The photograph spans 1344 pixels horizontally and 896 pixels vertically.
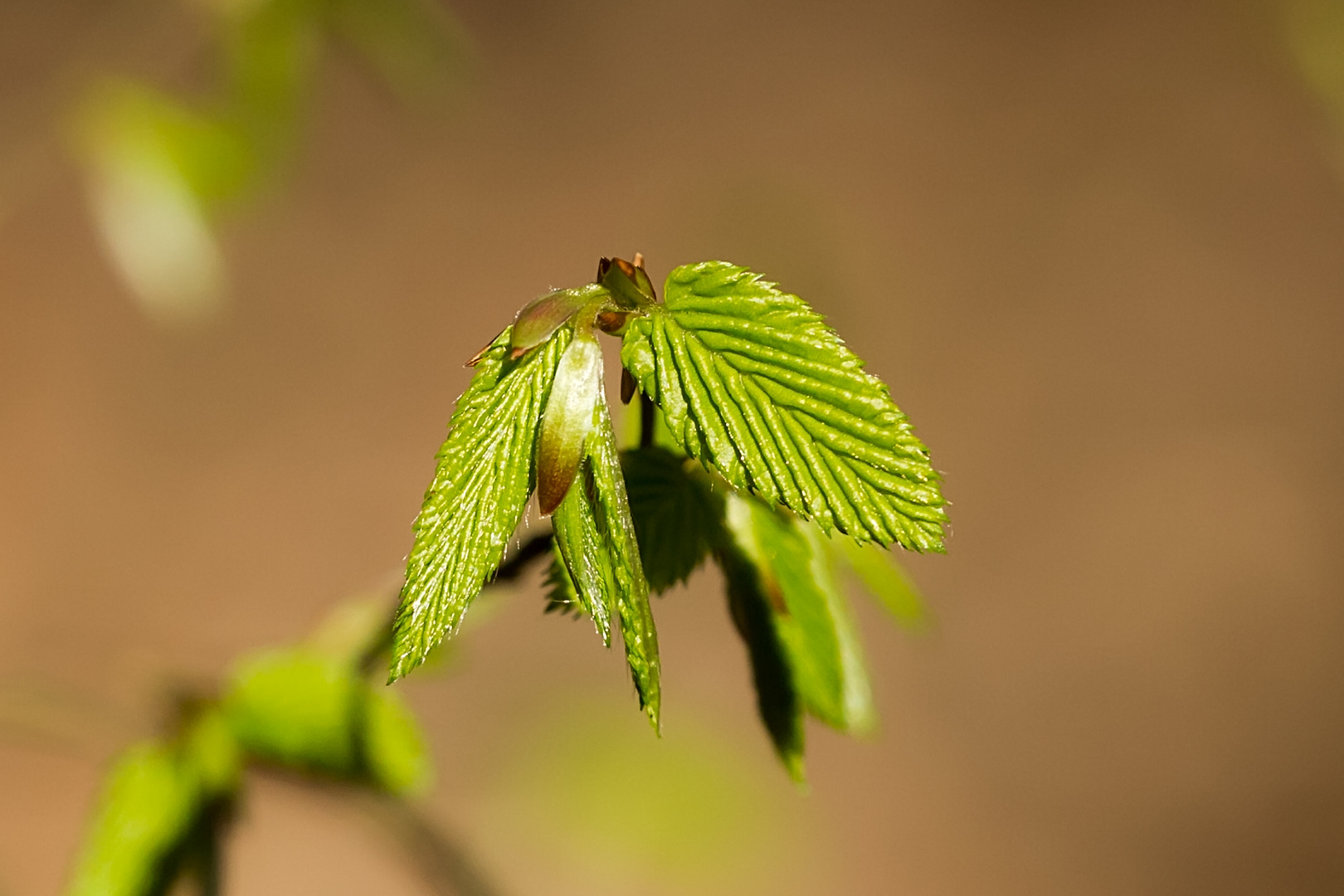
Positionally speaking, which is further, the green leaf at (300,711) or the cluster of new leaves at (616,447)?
the green leaf at (300,711)

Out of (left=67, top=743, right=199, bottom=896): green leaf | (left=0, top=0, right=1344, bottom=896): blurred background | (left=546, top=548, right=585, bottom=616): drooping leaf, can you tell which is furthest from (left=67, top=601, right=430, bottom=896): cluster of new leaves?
(left=0, top=0, right=1344, bottom=896): blurred background

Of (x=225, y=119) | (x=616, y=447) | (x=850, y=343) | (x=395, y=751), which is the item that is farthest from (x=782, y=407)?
(x=850, y=343)

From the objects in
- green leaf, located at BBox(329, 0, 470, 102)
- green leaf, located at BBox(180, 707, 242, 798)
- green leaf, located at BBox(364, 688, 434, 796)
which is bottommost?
green leaf, located at BBox(364, 688, 434, 796)

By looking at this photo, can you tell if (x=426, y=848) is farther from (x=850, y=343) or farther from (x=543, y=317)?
(x=850, y=343)

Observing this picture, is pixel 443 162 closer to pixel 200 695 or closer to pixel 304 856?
pixel 304 856

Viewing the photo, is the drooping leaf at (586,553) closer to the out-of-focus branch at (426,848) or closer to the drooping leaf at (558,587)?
the drooping leaf at (558,587)

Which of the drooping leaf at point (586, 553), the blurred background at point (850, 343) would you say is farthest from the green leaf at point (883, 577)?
the blurred background at point (850, 343)

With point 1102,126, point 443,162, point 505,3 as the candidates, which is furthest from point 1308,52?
point 443,162

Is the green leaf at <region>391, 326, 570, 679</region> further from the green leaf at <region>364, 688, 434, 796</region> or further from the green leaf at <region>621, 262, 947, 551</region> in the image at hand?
the green leaf at <region>364, 688, 434, 796</region>
